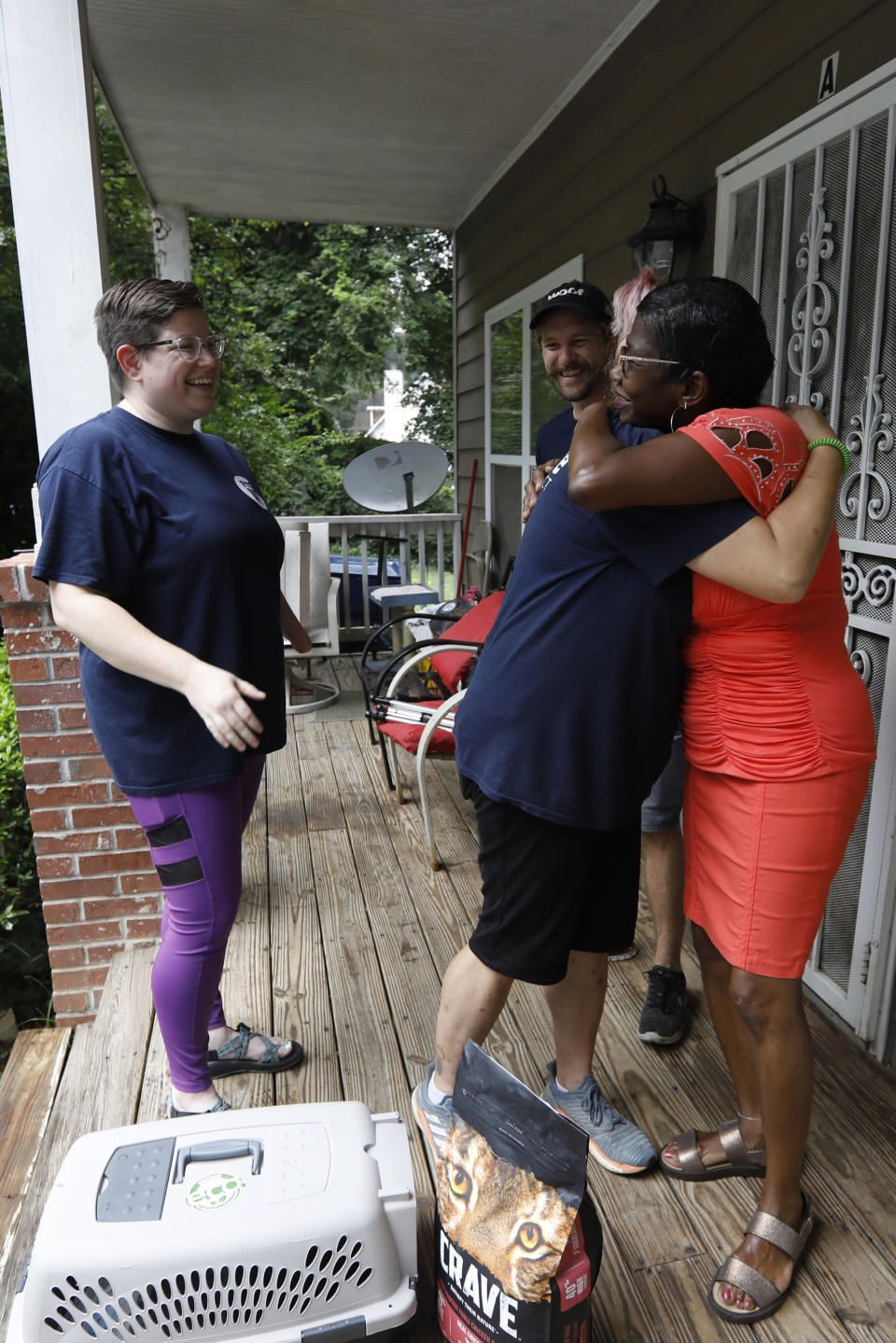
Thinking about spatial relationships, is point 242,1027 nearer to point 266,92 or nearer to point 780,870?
point 780,870

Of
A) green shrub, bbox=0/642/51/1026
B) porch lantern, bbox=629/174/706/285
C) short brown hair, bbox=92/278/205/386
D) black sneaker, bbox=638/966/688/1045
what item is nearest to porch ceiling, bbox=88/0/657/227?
porch lantern, bbox=629/174/706/285

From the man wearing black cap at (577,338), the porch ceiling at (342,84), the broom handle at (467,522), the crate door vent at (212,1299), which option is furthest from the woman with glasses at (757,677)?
the broom handle at (467,522)

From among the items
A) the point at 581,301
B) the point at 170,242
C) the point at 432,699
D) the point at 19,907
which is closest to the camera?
the point at 581,301

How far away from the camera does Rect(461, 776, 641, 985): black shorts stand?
1.39 m

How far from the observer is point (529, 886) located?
1.41 metres

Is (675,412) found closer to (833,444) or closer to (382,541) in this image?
(833,444)

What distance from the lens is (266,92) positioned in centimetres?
389

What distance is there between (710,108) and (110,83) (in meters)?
2.66

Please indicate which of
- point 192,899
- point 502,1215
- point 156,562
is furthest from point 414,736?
point 502,1215

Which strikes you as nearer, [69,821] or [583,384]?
[583,384]

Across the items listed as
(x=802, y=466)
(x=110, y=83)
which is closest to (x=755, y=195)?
(x=802, y=466)

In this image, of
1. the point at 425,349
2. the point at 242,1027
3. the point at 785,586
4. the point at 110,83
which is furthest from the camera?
the point at 425,349

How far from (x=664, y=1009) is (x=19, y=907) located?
250cm

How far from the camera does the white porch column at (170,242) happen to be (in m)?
5.88
